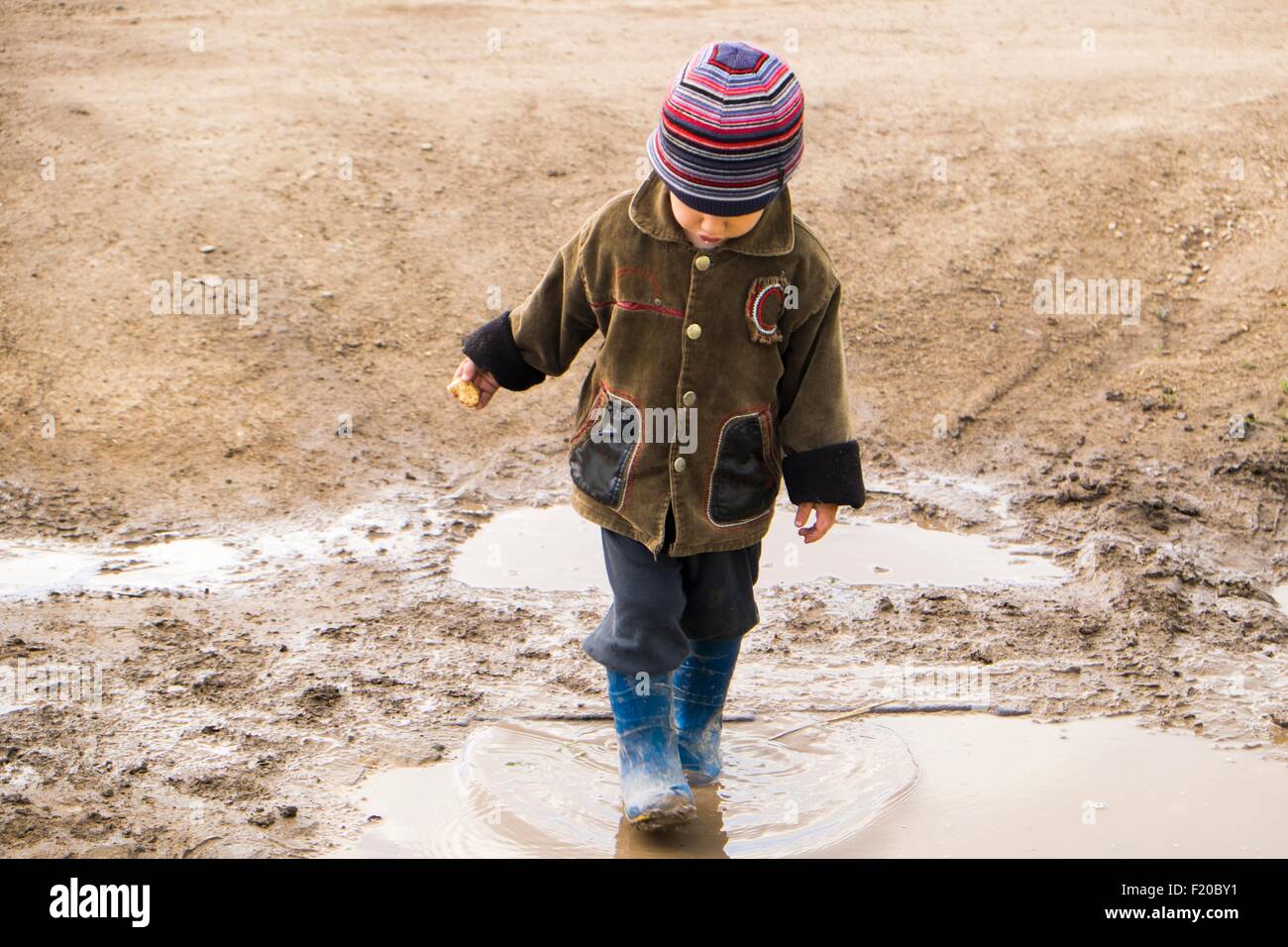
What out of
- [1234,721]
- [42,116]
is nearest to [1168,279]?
[1234,721]

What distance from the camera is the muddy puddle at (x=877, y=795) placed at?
2.91 metres

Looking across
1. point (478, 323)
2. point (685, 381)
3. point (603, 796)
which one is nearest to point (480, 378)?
point (685, 381)

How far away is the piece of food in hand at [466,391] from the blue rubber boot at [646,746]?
60 cm

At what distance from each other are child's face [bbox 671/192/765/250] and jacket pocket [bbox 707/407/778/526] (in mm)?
334

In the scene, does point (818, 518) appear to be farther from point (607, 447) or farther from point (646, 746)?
point (646, 746)

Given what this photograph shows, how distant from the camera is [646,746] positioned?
9.57 feet

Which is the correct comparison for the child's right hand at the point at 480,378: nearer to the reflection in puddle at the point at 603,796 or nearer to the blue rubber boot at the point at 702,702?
the blue rubber boot at the point at 702,702

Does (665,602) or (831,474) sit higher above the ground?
(831,474)

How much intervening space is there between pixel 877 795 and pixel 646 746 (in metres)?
0.53

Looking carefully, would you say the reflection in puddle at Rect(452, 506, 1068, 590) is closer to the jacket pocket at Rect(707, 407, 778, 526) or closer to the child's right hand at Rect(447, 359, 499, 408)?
the child's right hand at Rect(447, 359, 499, 408)

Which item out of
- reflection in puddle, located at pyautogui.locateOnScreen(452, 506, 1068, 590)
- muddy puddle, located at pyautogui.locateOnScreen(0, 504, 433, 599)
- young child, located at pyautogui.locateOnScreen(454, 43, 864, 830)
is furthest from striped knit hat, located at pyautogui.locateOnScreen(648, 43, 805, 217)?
muddy puddle, located at pyautogui.locateOnScreen(0, 504, 433, 599)

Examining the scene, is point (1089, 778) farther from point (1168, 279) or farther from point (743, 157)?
point (1168, 279)

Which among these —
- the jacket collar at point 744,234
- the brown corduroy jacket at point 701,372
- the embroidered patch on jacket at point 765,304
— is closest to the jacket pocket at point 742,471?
the brown corduroy jacket at point 701,372

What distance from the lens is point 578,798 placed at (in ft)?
10.0
